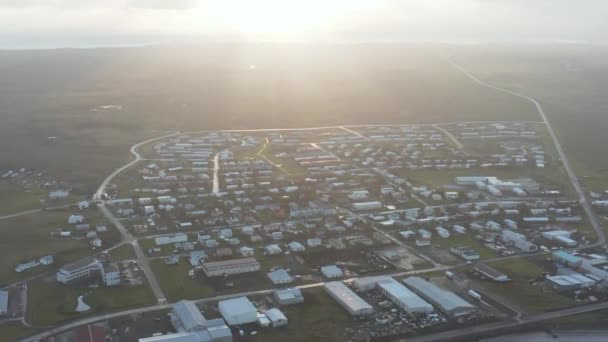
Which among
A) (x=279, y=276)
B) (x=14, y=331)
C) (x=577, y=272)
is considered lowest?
(x=14, y=331)

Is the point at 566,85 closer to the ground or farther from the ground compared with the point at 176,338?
farther from the ground

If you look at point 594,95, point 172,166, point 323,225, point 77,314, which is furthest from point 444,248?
point 594,95

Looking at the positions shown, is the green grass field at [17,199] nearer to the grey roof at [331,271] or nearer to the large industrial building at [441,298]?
the grey roof at [331,271]

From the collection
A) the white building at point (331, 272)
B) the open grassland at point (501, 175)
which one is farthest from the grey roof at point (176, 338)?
the open grassland at point (501, 175)

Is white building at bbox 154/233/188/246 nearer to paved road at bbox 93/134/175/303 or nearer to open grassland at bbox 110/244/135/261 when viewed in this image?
paved road at bbox 93/134/175/303

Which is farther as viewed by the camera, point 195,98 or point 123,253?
point 195,98

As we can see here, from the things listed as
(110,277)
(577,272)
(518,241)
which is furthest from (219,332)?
(518,241)

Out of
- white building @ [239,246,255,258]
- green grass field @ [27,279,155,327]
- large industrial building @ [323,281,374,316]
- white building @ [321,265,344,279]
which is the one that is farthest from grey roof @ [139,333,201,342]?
white building @ [239,246,255,258]

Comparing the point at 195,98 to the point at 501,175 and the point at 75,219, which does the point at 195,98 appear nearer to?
the point at 501,175
